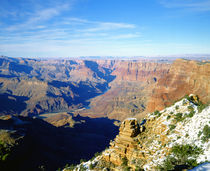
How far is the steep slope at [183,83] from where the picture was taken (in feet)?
234

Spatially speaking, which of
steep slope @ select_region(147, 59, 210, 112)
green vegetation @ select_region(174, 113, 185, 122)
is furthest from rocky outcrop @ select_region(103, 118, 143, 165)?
steep slope @ select_region(147, 59, 210, 112)

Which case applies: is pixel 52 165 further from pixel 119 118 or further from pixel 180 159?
pixel 119 118

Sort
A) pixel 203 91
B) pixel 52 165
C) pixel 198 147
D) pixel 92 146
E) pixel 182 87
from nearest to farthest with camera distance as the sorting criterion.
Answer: pixel 198 147 → pixel 52 165 → pixel 203 91 → pixel 182 87 → pixel 92 146

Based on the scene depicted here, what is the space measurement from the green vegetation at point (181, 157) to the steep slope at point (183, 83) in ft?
158

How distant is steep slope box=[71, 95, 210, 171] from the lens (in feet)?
70.8

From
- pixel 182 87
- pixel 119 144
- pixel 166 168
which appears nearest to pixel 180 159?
pixel 166 168

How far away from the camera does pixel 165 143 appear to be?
25.9 metres

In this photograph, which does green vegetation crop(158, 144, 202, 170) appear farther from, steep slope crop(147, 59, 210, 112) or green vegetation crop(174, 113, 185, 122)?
steep slope crop(147, 59, 210, 112)

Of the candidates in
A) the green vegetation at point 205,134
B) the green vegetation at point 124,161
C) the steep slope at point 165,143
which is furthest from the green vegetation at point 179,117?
the green vegetation at point 124,161

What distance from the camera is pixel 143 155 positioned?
26.4 meters

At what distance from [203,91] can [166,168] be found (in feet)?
198

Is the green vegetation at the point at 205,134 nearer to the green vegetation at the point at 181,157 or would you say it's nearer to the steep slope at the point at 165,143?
the steep slope at the point at 165,143

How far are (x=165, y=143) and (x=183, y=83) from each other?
73.6 m

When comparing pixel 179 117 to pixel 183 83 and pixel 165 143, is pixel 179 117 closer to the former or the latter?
pixel 165 143
